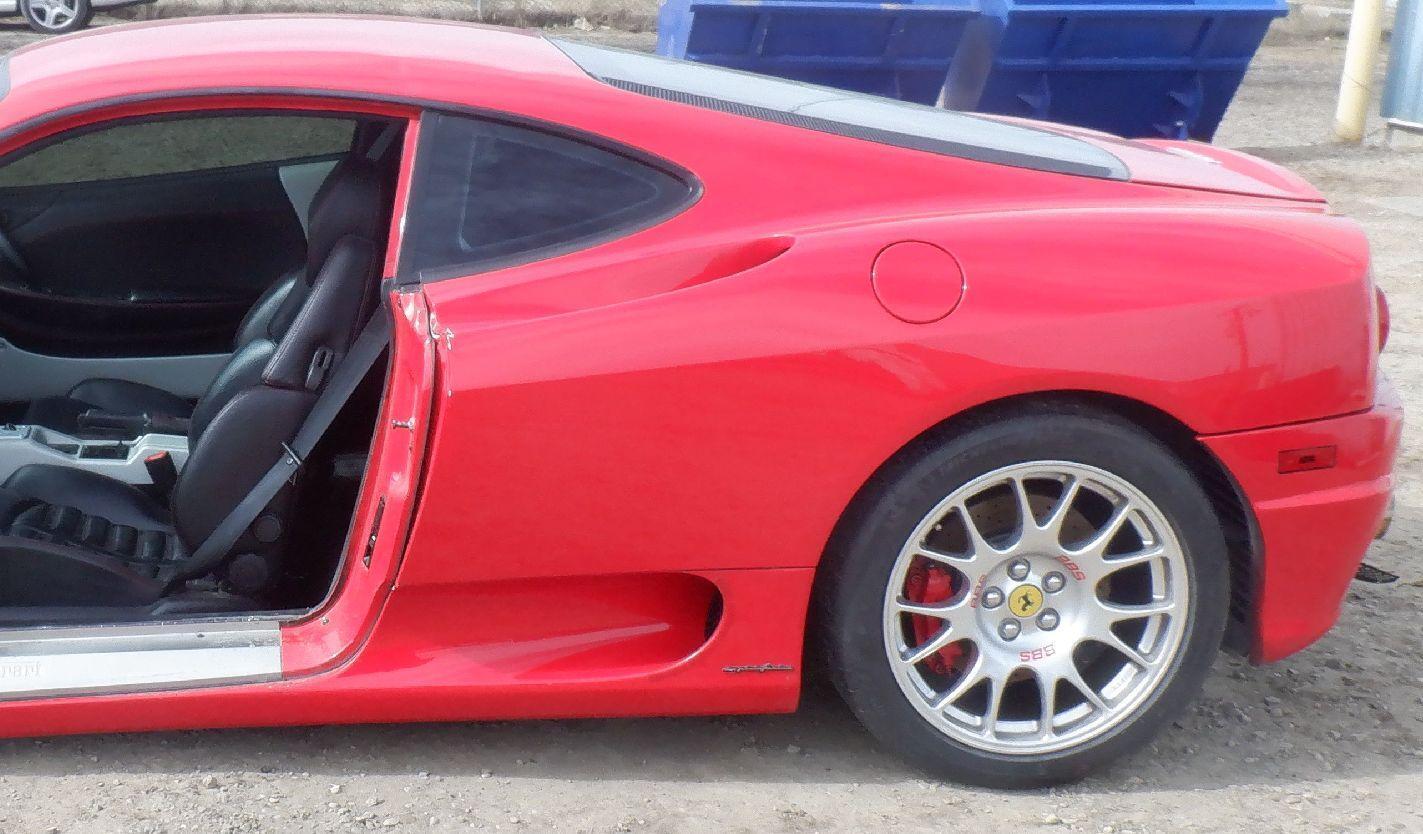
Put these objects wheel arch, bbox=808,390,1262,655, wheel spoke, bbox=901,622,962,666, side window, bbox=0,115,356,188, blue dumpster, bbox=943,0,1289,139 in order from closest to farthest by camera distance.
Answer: wheel arch, bbox=808,390,1262,655, wheel spoke, bbox=901,622,962,666, side window, bbox=0,115,356,188, blue dumpster, bbox=943,0,1289,139

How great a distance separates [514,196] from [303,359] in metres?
0.56

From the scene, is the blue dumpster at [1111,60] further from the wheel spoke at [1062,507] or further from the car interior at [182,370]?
the wheel spoke at [1062,507]

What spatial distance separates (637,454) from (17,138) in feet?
3.99

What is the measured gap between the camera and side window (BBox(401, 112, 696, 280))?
8.94 feet

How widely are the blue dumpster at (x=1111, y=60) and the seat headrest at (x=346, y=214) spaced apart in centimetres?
625

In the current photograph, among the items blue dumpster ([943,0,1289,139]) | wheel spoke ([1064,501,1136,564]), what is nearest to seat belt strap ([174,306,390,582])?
wheel spoke ([1064,501,1136,564])

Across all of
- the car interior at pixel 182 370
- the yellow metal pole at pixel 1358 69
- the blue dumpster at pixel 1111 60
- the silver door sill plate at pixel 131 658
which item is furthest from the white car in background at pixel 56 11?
the silver door sill plate at pixel 131 658

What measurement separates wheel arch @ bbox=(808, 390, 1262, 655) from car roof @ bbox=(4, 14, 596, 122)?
912 millimetres

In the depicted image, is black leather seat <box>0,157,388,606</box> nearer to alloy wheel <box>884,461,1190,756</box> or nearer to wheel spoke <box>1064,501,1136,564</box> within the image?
alloy wheel <box>884,461,1190,756</box>

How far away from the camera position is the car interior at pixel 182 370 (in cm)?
297

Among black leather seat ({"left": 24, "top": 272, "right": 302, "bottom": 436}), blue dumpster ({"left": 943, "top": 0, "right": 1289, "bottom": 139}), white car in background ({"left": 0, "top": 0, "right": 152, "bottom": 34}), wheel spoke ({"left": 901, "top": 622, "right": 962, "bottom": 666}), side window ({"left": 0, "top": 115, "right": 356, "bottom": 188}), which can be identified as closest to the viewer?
wheel spoke ({"left": 901, "top": 622, "right": 962, "bottom": 666})

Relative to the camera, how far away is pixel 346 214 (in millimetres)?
3023

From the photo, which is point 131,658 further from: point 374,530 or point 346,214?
point 346,214

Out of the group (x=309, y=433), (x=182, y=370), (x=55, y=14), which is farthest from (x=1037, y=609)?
(x=55, y=14)
